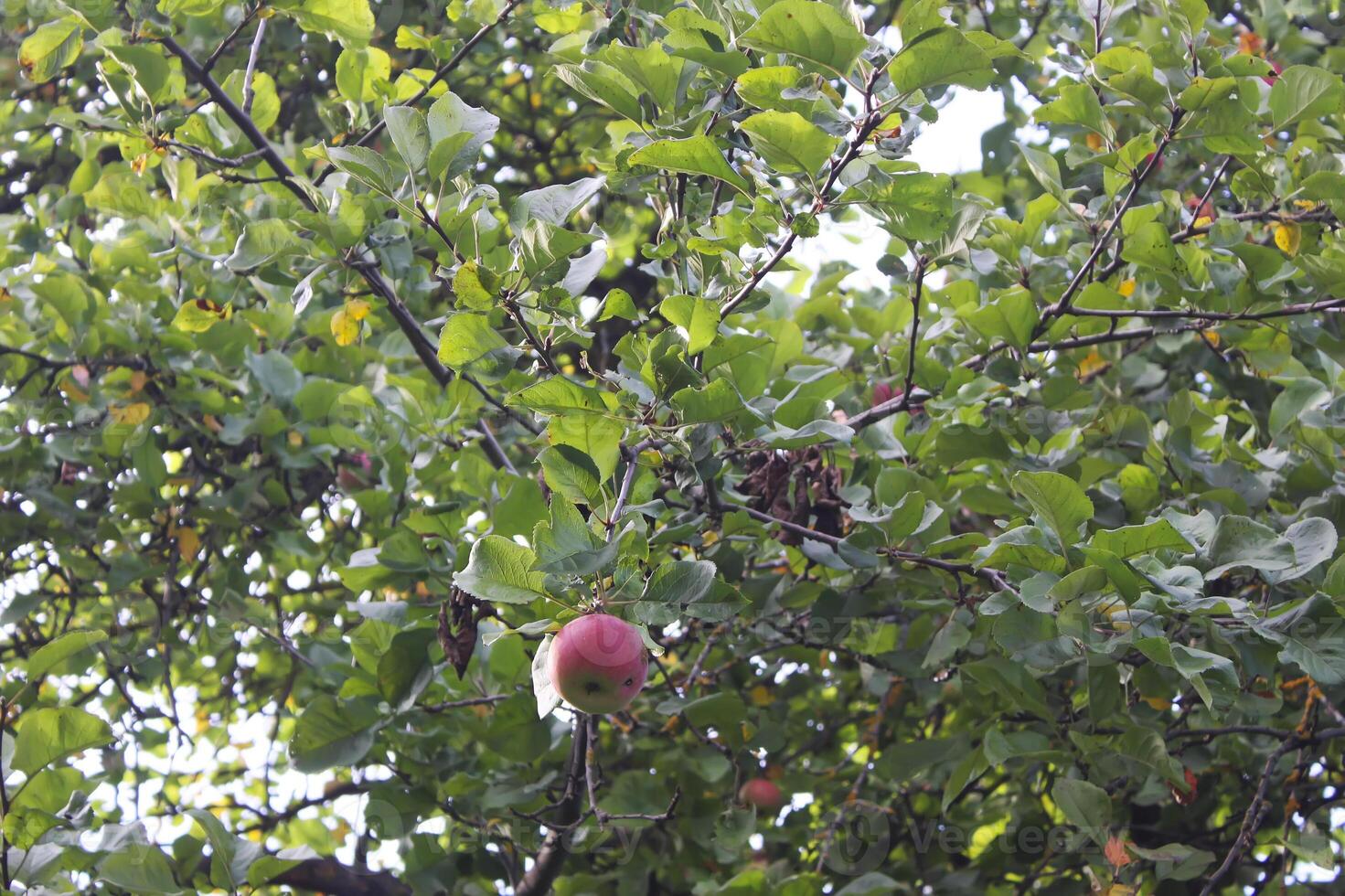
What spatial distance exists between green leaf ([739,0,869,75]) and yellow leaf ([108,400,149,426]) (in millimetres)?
1898

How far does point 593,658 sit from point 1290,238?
165 centimetres

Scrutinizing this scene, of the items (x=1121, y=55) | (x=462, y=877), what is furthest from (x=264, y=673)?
(x=1121, y=55)

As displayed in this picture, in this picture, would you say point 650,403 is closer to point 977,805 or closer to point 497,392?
point 497,392

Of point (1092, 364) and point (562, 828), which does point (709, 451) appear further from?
point (1092, 364)

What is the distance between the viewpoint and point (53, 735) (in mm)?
2008

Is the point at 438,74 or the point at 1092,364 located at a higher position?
the point at 438,74

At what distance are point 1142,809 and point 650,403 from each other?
7.25 ft

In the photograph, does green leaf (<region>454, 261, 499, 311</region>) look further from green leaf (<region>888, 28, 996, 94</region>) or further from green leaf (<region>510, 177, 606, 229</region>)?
green leaf (<region>888, 28, 996, 94</region>)

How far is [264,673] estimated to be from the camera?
3754 mm

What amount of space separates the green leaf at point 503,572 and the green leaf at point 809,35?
733 millimetres

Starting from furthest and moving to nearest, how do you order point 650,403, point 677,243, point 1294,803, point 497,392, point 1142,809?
point 1142,809 → point 497,392 → point 1294,803 → point 677,243 → point 650,403

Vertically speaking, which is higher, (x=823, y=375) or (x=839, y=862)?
(x=823, y=375)

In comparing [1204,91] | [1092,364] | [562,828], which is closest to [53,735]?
[562,828]

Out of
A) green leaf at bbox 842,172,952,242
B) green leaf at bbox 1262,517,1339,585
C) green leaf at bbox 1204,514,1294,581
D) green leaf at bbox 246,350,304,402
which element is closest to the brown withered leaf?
green leaf at bbox 842,172,952,242
